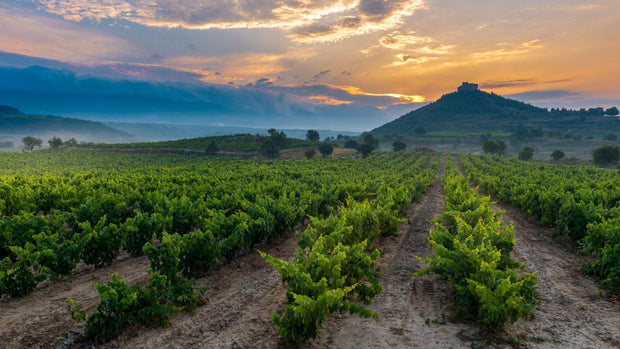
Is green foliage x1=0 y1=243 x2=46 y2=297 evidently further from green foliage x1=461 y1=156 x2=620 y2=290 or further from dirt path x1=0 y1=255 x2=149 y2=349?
green foliage x1=461 y1=156 x2=620 y2=290

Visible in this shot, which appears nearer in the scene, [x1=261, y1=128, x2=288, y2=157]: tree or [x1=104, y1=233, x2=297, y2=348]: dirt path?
[x1=104, y1=233, x2=297, y2=348]: dirt path

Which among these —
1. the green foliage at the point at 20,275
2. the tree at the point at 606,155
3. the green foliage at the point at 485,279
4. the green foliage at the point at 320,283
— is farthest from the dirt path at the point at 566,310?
the tree at the point at 606,155

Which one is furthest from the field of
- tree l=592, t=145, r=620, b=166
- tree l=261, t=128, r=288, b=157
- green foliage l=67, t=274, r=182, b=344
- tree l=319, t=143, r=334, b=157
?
tree l=319, t=143, r=334, b=157

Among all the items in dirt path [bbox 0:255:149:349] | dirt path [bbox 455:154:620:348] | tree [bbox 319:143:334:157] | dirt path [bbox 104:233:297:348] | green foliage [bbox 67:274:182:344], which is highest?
tree [bbox 319:143:334:157]

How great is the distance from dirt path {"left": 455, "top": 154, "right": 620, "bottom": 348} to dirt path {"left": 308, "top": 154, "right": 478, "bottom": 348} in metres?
1.58

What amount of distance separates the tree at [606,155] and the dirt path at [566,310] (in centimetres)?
8243

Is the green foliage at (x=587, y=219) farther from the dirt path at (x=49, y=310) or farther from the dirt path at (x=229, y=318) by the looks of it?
the dirt path at (x=49, y=310)

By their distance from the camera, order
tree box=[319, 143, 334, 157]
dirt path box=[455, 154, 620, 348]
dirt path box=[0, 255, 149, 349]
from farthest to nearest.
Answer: tree box=[319, 143, 334, 157] < dirt path box=[0, 255, 149, 349] < dirt path box=[455, 154, 620, 348]

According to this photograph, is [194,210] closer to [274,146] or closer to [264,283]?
[264,283]

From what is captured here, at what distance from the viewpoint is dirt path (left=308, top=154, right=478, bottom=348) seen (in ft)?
22.5

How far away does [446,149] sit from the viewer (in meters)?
164

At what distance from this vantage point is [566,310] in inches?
320

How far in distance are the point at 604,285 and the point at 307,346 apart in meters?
8.88

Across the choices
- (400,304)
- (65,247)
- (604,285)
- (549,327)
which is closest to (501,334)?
(549,327)
